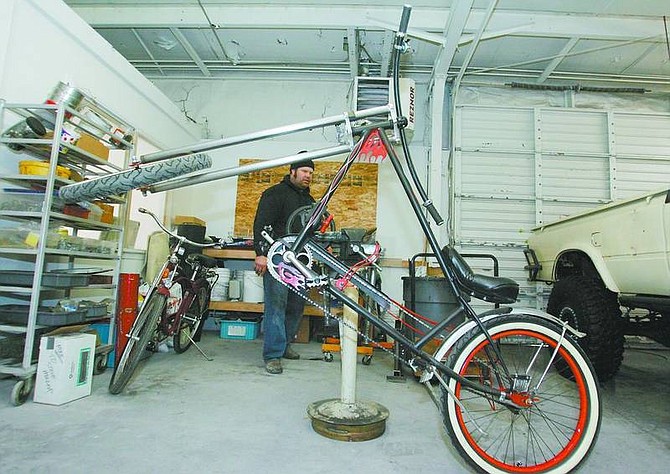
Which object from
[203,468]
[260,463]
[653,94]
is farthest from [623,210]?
[653,94]

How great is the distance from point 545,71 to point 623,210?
10.4 feet

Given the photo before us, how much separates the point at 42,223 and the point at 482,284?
7.34 ft

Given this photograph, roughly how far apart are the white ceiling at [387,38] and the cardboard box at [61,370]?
10.9 ft

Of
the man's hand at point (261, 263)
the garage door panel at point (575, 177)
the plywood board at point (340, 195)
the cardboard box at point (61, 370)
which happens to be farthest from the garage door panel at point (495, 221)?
the cardboard box at point (61, 370)

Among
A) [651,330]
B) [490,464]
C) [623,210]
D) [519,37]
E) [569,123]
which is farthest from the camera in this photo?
[569,123]

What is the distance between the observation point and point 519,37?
417 centimetres

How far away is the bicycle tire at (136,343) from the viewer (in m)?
2.06

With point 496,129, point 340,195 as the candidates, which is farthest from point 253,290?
A: point 496,129

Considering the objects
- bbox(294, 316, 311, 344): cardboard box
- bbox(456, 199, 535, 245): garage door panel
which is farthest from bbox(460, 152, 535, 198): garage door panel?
bbox(294, 316, 311, 344): cardboard box

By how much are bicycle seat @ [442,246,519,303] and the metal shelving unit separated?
2.09 meters

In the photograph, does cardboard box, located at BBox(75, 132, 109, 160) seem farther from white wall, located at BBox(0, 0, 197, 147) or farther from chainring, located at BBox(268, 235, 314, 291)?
chainring, located at BBox(268, 235, 314, 291)

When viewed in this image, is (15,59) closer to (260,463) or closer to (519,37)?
(260,463)

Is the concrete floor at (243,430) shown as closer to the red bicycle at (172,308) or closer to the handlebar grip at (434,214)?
the red bicycle at (172,308)

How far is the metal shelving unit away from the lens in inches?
78.7
